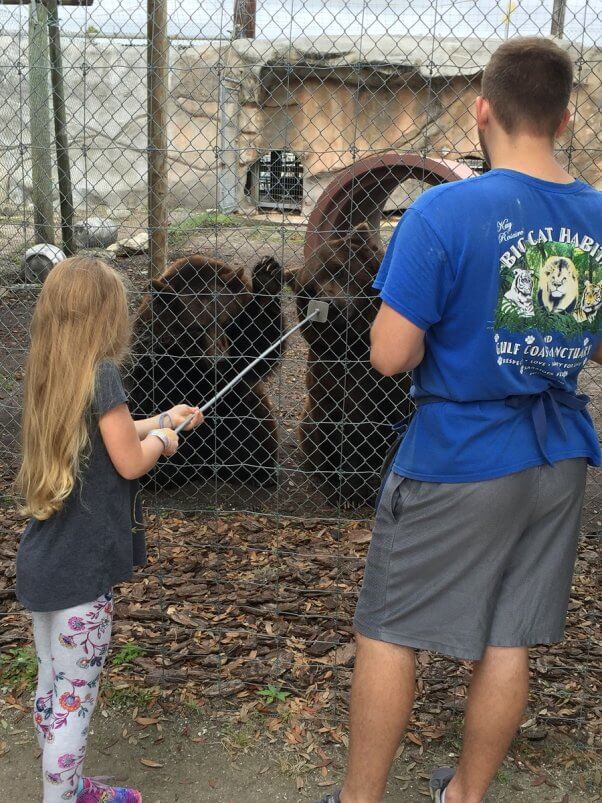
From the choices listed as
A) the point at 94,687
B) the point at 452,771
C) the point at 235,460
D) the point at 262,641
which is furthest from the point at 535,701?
the point at 235,460

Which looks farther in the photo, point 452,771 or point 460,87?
point 460,87

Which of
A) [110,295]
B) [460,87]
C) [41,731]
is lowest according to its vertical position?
[41,731]

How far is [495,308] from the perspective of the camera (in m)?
2.21

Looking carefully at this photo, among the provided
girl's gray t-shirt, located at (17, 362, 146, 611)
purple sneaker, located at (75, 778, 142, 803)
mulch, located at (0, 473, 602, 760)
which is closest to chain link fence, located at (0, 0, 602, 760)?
mulch, located at (0, 473, 602, 760)

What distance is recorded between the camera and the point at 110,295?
8.30 ft

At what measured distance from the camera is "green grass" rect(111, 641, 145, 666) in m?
3.62

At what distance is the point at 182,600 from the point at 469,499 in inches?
A: 87.3

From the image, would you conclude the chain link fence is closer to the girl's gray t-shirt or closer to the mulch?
the mulch

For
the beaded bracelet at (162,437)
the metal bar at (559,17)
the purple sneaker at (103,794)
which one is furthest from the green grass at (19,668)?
the metal bar at (559,17)

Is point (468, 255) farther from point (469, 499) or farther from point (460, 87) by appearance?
point (460, 87)

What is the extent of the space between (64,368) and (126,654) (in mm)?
1651

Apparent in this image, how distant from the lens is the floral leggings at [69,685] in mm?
2553

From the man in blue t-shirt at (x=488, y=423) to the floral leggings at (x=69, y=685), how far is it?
2.57 ft

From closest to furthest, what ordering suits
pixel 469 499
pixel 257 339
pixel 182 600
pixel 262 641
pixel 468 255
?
1. pixel 468 255
2. pixel 469 499
3. pixel 262 641
4. pixel 182 600
5. pixel 257 339
